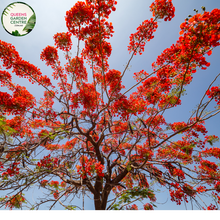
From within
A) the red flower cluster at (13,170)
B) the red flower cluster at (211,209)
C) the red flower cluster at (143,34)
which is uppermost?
the red flower cluster at (143,34)

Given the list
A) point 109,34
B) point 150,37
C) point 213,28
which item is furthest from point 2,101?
point 213,28

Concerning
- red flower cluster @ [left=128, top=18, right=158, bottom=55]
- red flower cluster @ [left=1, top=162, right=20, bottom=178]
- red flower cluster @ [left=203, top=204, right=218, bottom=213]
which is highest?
red flower cluster @ [left=128, top=18, right=158, bottom=55]

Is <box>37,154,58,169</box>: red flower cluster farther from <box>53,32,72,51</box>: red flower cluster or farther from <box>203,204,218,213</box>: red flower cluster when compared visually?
<box>203,204,218,213</box>: red flower cluster

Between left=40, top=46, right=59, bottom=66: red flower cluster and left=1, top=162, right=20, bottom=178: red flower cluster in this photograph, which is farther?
left=40, top=46, right=59, bottom=66: red flower cluster

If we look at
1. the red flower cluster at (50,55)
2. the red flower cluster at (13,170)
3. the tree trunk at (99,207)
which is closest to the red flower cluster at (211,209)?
the tree trunk at (99,207)

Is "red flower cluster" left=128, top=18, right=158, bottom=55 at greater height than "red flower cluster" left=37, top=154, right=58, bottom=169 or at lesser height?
greater

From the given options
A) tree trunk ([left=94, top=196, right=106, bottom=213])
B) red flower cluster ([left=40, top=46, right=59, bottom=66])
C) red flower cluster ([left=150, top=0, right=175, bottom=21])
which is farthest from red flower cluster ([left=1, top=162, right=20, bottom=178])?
red flower cluster ([left=150, top=0, right=175, bottom=21])

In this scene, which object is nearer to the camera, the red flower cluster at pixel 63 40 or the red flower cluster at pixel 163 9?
the red flower cluster at pixel 163 9

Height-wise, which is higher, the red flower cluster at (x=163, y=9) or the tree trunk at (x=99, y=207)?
the red flower cluster at (x=163, y=9)

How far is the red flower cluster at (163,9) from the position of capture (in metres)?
3.18

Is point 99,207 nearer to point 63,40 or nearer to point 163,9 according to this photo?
point 63,40

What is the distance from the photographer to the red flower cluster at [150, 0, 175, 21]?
125 inches

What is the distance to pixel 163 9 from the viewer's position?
3211 mm

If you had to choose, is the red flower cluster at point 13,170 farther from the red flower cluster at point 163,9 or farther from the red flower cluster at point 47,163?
the red flower cluster at point 163,9
